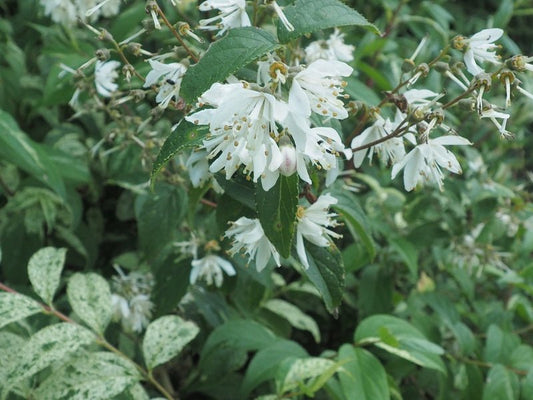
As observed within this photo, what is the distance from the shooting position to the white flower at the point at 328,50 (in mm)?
1407

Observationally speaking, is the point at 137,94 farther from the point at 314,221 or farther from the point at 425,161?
the point at 425,161

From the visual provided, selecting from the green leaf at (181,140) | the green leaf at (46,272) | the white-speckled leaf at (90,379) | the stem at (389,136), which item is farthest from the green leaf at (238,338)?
the green leaf at (181,140)

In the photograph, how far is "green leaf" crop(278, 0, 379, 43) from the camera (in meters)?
0.93

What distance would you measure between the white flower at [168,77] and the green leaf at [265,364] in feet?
2.47

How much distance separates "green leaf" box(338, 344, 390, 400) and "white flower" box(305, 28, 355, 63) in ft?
2.28

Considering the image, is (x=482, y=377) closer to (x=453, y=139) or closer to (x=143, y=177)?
(x=453, y=139)

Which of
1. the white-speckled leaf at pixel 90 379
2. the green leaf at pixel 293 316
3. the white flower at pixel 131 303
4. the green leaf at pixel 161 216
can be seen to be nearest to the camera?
the white-speckled leaf at pixel 90 379

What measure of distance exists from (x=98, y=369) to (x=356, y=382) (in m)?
0.57

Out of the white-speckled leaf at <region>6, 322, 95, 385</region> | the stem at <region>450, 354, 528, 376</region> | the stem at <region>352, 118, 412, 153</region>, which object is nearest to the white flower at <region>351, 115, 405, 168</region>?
the stem at <region>352, 118, 412, 153</region>

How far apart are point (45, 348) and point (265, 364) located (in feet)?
1.85

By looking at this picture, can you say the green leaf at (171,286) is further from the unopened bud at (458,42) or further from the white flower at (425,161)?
the unopened bud at (458,42)

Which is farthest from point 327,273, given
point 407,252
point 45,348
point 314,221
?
point 407,252

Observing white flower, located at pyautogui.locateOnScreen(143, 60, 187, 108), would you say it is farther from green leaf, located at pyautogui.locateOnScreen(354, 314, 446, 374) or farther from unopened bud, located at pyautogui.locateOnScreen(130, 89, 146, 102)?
green leaf, located at pyautogui.locateOnScreen(354, 314, 446, 374)

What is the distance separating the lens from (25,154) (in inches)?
61.7
